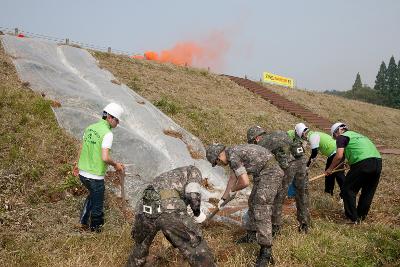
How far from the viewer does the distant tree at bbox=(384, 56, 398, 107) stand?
77738 millimetres

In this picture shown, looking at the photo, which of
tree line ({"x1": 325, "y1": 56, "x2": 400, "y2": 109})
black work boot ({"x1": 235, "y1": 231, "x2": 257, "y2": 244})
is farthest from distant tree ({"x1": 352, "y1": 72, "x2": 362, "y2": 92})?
black work boot ({"x1": 235, "y1": 231, "x2": 257, "y2": 244})

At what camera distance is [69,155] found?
9.18m

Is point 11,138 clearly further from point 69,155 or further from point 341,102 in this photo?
point 341,102

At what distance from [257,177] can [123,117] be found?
301 inches

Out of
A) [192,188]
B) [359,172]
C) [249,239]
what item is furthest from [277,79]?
[192,188]

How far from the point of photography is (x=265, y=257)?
5242 millimetres

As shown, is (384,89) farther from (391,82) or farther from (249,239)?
(249,239)

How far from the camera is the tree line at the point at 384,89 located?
7823cm

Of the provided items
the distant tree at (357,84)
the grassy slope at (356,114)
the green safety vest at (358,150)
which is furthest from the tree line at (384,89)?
the green safety vest at (358,150)

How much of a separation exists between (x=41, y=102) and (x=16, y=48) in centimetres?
803

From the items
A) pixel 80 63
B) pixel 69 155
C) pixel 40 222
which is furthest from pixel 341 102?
pixel 40 222

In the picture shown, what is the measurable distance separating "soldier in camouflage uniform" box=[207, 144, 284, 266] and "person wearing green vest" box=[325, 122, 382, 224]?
267 cm

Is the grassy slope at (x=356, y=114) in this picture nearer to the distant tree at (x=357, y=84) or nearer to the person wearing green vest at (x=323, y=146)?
the person wearing green vest at (x=323, y=146)

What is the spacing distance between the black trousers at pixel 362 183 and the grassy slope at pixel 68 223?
39cm
